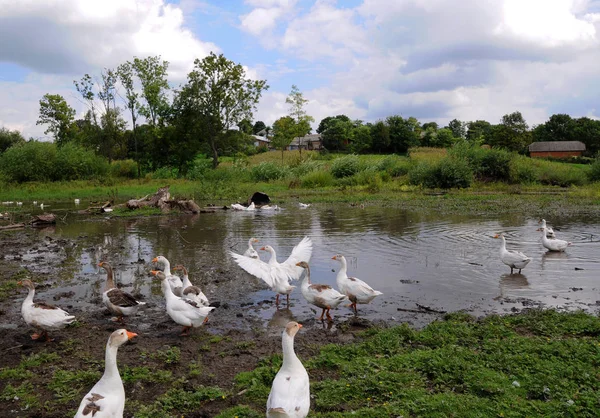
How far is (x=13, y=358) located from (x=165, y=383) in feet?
8.68

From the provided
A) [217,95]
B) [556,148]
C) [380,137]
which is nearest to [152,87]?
[217,95]

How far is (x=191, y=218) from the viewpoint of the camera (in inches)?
901

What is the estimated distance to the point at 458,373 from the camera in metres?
5.74

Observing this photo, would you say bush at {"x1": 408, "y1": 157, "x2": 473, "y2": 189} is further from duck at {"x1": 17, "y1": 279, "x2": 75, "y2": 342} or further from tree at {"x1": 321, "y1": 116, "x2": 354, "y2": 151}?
tree at {"x1": 321, "y1": 116, "x2": 354, "y2": 151}

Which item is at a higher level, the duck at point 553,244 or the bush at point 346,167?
the bush at point 346,167

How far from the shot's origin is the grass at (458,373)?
4.99 metres

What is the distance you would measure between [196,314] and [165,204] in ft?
61.1

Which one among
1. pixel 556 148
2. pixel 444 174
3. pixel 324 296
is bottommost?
pixel 324 296

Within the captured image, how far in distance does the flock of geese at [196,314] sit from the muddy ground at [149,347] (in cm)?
30

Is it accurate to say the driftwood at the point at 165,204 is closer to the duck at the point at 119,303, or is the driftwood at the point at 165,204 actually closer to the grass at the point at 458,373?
the duck at the point at 119,303

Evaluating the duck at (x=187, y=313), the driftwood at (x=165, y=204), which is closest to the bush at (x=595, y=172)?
the driftwood at (x=165, y=204)

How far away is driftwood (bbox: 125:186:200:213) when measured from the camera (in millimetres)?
24734

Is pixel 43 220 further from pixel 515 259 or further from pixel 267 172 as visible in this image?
pixel 267 172

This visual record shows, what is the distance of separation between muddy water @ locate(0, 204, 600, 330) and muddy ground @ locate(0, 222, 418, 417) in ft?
0.29
